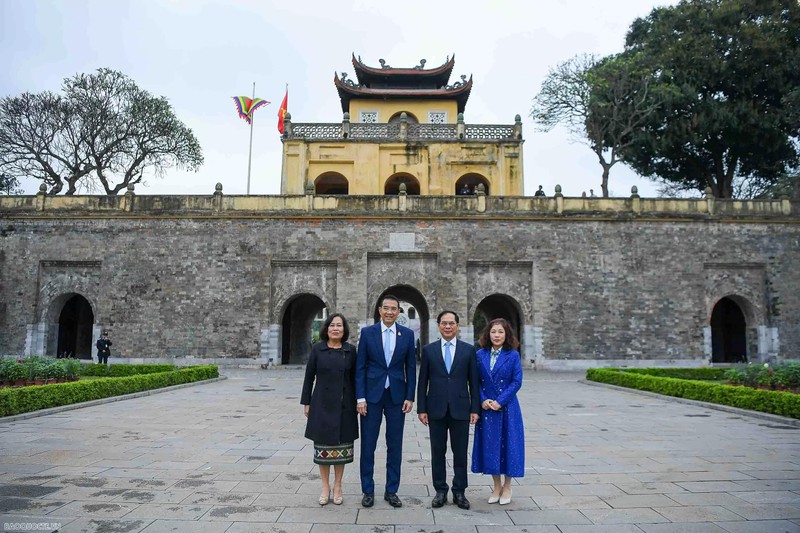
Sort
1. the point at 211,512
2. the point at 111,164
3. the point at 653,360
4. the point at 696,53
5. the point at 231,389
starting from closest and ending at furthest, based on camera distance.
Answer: the point at 211,512, the point at 231,389, the point at 653,360, the point at 696,53, the point at 111,164

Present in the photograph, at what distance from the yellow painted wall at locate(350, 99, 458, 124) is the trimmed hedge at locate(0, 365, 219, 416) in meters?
19.4

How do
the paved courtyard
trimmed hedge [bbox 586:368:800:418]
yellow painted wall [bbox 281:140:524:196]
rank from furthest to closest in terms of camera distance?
yellow painted wall [bbox 281:140:524:196]
trimmed hedge [bbox 586:368:800:418]
the paved courtyard

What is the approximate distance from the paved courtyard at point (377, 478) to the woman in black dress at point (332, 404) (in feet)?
1.16

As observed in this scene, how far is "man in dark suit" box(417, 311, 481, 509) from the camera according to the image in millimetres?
4648

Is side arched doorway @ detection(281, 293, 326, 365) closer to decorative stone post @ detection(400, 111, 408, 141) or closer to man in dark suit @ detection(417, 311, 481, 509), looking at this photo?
decorative stone post @ detection(400, 111, 408, 141)

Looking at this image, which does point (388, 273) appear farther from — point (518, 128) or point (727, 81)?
point (727, 81)

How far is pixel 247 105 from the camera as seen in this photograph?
91.9 ft

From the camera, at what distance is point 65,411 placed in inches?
384

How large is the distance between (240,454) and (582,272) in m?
18.0

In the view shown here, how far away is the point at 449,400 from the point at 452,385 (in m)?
0.13

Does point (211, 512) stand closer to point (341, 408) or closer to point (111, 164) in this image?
point (341, 408)

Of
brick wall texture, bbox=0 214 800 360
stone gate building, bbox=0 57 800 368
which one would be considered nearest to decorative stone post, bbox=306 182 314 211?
stone gate building, bbox=0 57 800 368

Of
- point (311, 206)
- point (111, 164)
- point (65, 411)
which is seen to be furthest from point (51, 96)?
point (65, 411)

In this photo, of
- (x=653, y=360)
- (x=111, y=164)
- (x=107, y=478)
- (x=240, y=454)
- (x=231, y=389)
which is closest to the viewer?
(x=107, y=478)
